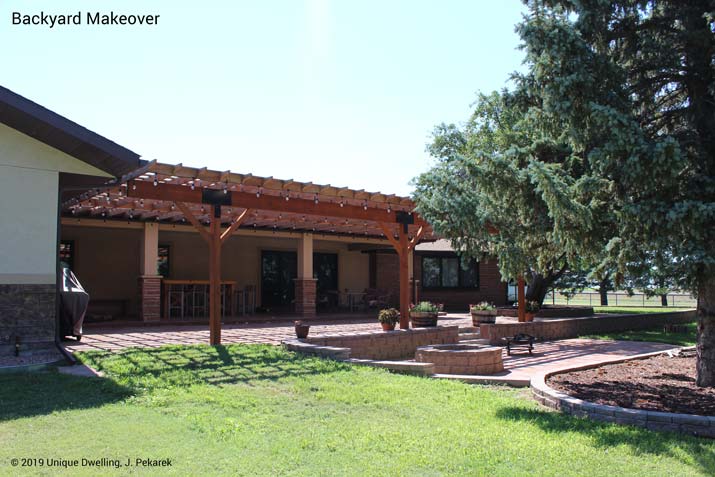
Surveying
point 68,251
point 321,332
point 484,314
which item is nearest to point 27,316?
point 321,332

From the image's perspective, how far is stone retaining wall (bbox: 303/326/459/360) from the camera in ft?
35.2

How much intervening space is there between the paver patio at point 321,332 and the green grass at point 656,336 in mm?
838

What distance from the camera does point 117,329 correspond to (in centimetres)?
1301

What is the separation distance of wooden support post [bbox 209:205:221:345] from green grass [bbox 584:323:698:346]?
36.7 ft

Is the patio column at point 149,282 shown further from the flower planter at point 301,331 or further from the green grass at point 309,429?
the green grass at point 309,429

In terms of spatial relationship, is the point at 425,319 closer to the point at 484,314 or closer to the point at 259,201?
the point at 484,314

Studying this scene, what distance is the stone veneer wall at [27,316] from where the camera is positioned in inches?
320

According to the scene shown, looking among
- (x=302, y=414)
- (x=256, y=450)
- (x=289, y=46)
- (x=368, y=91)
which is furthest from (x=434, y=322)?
(x=256, y=450)

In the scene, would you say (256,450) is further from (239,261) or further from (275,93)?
(239,261)

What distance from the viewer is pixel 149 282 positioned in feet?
46.3

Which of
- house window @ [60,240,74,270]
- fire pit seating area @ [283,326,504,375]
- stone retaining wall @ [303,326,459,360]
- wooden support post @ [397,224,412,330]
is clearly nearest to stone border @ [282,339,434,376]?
fire pit seating area @ [283,326,504,375]

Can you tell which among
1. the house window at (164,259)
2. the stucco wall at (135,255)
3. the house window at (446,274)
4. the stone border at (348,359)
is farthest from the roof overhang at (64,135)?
the house window at (446,274)

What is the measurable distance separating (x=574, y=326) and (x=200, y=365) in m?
12.1

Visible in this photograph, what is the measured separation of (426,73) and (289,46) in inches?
140
